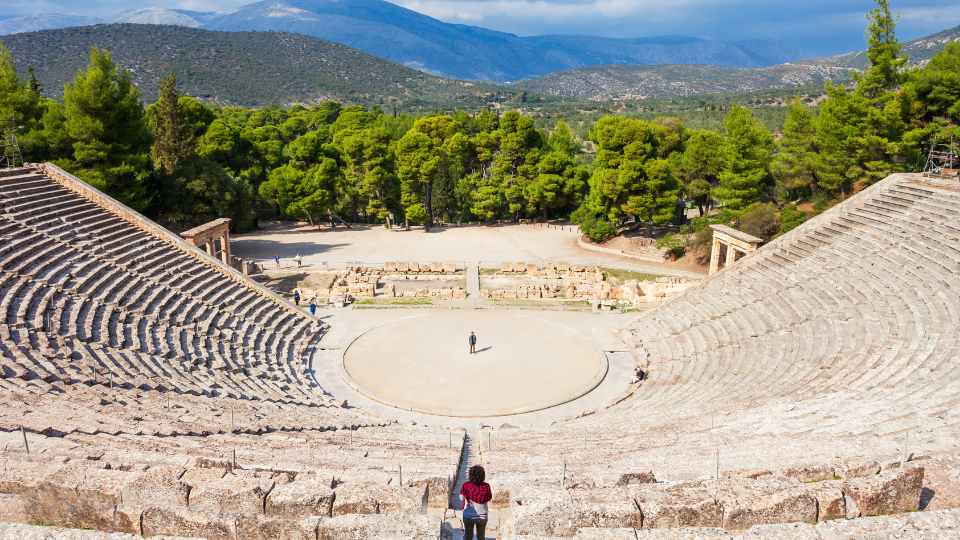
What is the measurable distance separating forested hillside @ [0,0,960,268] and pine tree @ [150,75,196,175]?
0.09 m

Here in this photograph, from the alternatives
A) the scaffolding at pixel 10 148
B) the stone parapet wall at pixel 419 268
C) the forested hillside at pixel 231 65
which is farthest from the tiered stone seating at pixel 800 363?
Result: the forested hillside at pixel 231 65

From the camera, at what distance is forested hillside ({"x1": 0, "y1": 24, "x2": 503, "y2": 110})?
400 ft

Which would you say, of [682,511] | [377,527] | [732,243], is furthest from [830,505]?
[732,243]

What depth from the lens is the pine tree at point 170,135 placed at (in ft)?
125

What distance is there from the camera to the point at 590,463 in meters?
9.64

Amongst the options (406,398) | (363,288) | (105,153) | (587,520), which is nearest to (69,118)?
(105,153)

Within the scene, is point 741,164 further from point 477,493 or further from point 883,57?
point 477,493

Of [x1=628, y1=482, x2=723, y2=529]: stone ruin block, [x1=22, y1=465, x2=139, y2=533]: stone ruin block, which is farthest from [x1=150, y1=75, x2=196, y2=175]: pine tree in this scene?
[x1=628, y1=482, x2=723, y2=529]: stone ruin block

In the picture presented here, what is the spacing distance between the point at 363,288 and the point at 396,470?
63.0 ft

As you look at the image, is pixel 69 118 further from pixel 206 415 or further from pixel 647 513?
pixel 647 513

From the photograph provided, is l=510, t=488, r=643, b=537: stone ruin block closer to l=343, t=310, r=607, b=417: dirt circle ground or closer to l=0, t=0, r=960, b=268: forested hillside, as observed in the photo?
l=343, t=310, r=607, b=417: dirt circle ground

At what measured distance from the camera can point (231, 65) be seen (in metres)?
148

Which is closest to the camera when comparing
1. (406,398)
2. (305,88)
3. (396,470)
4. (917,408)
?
(396,470)

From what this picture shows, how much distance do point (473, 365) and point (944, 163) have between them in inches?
928
